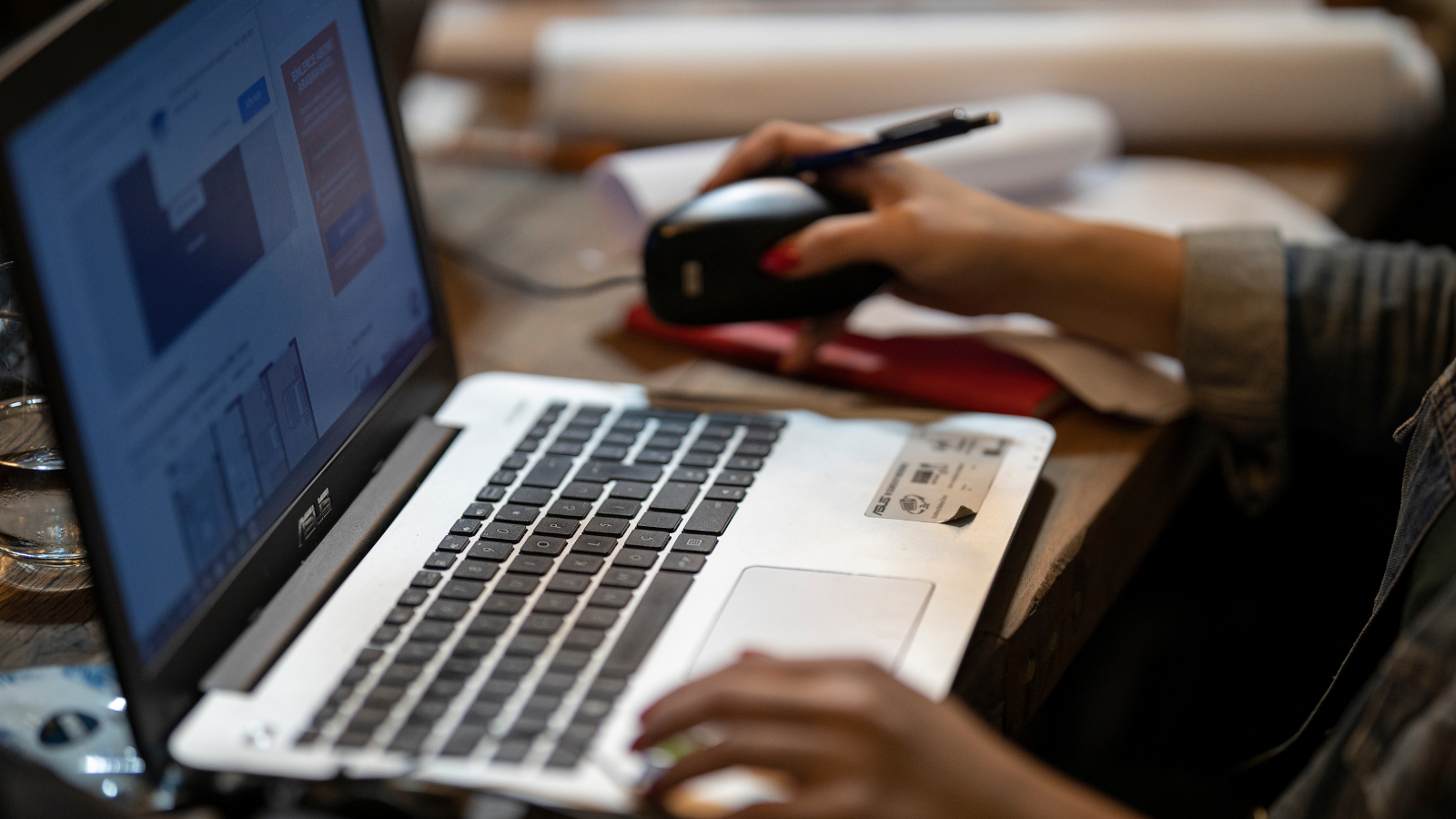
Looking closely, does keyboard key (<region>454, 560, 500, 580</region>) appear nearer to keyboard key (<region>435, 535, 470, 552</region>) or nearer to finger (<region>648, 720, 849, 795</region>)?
keyboard key (<region>435, 535, 470, 552</region>)

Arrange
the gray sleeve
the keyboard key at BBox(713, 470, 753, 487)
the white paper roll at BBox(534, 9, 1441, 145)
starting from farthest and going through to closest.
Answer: the white paper roll at BBox(534, 9, 1441, 145) < the gray sleeve < the keyboard key at BBox(713, 470, 753, 487)

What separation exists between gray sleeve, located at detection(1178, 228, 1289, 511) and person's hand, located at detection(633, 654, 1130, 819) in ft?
1.14

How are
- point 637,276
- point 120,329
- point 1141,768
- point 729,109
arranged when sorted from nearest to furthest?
point 120,329, point 1141,768, point 637,276, point 729,109

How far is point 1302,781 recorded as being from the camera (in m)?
0.47

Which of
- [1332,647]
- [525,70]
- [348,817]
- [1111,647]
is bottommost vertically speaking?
[1111,647]

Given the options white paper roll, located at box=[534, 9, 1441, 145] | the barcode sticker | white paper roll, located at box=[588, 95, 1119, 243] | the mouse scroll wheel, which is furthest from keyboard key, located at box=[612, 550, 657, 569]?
white paper roll, located at box=[534, 9, 1441, 145]

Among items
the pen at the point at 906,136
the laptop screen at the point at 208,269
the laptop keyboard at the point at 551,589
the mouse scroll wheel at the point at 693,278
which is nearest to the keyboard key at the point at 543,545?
the laptop keyboard at the point at 551,589

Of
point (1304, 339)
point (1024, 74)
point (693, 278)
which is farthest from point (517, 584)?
point (1024, 74)

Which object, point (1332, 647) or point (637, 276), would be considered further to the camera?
point (637, 276)

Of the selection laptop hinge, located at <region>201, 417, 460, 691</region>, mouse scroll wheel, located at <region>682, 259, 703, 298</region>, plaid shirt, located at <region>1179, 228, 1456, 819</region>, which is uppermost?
mouse scroll wheel, located at <region>682, 259, 703, 298</region>

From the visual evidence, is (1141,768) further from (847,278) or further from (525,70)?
(525,70)

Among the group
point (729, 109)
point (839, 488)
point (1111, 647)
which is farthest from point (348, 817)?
point (729, 109)

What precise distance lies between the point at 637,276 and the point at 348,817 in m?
0.47

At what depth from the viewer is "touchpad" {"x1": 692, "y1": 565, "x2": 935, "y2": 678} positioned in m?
0.46
